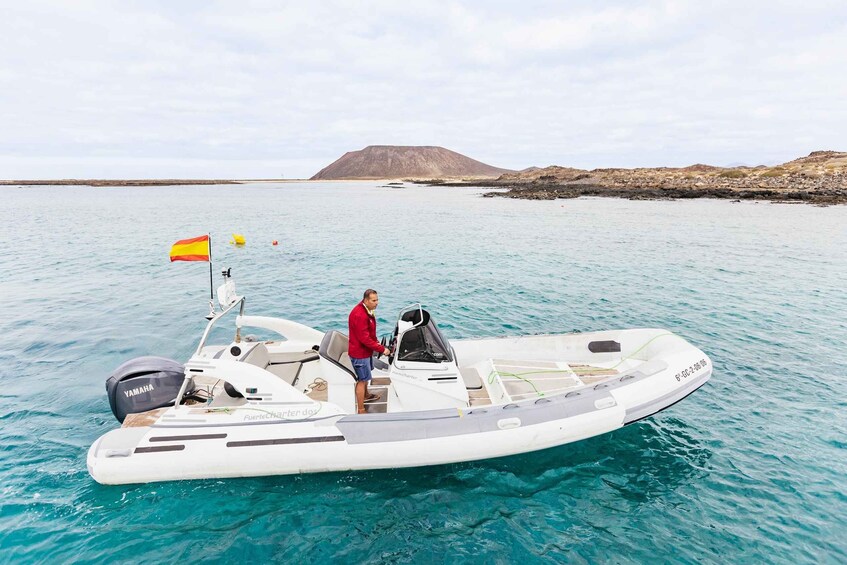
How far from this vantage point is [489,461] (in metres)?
8.11

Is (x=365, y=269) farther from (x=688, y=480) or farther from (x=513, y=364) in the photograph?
(x=688, y=480)

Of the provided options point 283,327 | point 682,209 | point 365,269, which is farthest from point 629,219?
point 283,327

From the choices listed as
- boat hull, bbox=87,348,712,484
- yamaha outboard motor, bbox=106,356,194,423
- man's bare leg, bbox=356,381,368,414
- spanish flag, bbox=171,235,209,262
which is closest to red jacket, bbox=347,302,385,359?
man's bare leg, bbox=356,381,368,414

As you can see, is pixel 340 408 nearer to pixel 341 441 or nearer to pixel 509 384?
pixel 341 441

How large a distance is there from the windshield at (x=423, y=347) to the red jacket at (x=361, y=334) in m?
0.46

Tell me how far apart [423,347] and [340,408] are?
1.83 metres

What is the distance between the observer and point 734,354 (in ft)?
41.1

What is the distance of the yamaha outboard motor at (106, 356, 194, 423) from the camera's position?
800 centimetres

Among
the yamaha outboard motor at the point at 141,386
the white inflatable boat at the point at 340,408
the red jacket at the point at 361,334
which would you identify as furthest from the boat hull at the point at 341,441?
the red jacket at the point at 361,334

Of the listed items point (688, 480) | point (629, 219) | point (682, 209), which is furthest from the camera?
point (682, 209)

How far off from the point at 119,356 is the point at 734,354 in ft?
57.6

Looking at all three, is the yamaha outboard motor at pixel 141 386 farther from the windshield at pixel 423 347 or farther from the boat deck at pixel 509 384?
the windshield at pixel 423 347

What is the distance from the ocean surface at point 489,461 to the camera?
252 inches

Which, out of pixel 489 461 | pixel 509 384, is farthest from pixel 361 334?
pixel 509 384
